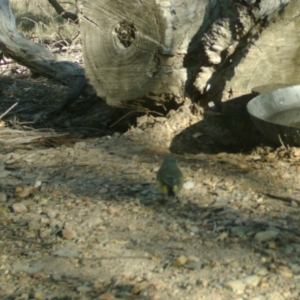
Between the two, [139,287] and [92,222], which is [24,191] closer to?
[92,222]

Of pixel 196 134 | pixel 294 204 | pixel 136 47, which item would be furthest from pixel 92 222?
pixel 136 47

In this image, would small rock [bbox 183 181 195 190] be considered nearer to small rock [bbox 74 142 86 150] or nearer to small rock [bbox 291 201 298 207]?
small rock [bbox 291 201 298 207]

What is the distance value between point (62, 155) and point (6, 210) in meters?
1.26

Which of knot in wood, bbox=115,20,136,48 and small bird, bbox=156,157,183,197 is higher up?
knot in wood, bbox=115,20,136,48

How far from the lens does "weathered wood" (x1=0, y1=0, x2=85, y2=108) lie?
29.0ft

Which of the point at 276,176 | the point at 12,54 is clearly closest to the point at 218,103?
the point at 276,176

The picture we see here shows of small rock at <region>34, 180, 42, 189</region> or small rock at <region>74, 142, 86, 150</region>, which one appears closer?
small rock at <region>34, 180, 42, 189</region>

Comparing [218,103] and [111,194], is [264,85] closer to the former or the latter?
[218,103]

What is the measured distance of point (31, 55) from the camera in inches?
348

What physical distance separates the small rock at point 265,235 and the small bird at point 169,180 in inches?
29.7

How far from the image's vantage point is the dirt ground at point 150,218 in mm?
3854

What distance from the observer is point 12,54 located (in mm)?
8914

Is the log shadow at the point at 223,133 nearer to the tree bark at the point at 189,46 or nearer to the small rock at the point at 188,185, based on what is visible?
the tree bark at the point at 189,46

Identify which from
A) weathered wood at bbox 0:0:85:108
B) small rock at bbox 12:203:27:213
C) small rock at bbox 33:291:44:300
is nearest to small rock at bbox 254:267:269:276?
small rock at bbox 33:291:44:300
